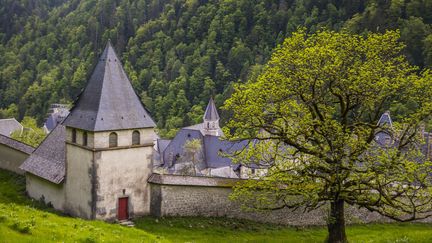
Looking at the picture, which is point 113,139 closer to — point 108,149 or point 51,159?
point 108,149

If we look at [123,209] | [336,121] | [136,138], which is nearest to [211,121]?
[136,138]

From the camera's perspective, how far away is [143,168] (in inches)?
1262

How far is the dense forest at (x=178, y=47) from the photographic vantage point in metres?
139

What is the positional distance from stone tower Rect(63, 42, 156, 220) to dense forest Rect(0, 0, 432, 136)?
89287 millimetres

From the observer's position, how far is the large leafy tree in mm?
21844

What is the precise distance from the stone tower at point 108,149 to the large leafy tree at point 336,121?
942 centimetres

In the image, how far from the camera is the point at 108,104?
3136cm

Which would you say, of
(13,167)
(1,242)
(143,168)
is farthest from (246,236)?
(13,167)

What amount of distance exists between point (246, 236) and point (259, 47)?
13106 centimetres

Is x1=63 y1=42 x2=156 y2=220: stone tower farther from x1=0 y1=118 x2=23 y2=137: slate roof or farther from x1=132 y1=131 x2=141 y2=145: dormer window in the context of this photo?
x1=0 y1=118 x2=23 y2=137: slate roof

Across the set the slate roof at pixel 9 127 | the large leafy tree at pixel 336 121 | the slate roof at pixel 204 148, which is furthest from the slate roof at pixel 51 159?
the slate roof at pixel 9 127

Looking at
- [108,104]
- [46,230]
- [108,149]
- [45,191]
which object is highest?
[108,104]

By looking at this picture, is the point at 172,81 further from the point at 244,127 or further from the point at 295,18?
the point at 244,127

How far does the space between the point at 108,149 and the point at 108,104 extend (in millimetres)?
2801
